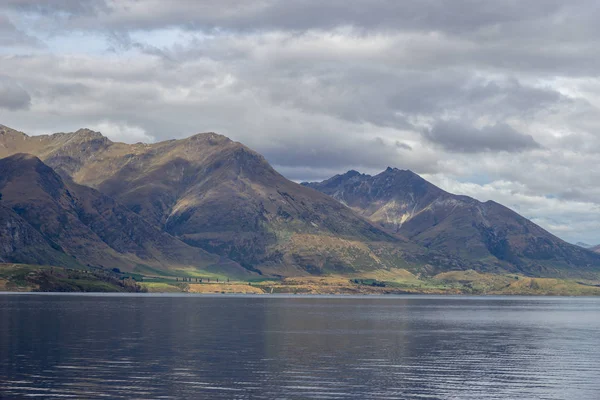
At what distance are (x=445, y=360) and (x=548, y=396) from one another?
41445 mm

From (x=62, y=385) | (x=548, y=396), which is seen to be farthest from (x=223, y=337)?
(x=548, y=396)

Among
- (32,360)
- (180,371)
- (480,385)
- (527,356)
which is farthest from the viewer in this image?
(527,356)

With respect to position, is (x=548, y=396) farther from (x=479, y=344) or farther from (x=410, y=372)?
(x=479, y=344)

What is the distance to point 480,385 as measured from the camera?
4473 inches

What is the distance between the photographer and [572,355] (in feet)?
509

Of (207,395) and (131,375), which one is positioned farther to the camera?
(131,375)

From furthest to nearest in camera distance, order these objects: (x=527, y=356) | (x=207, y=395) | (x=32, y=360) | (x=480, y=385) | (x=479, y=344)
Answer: (x=479, y=344) < (x=527, y=356) < (x=32, y=360) < (x=480, y=385) < (x=207, y=395)

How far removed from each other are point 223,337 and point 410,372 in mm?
71681

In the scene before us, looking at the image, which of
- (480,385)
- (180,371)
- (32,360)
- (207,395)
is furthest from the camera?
(32,360)

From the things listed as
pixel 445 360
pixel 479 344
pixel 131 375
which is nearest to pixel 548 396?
pixel 445 360

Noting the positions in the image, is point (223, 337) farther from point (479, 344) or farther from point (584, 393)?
point (584, 393)

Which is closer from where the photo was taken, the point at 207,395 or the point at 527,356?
the point at 207,395

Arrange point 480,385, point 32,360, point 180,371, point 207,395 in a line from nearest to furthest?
point 207,395, point 480,385, point 180,371, point 32,360

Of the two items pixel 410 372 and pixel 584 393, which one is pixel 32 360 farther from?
pixel 584 393
